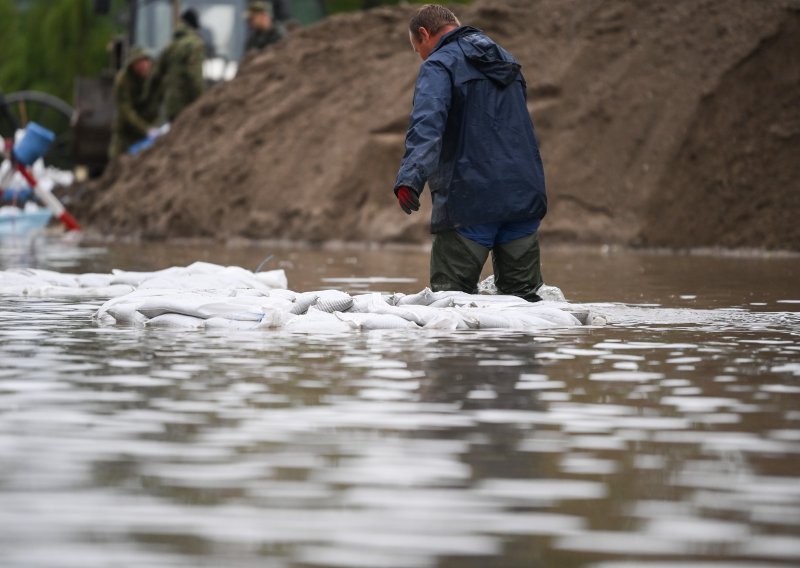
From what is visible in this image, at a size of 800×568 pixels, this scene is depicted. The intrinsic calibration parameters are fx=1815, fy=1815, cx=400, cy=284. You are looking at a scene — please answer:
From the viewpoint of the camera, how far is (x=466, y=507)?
428 centimetres

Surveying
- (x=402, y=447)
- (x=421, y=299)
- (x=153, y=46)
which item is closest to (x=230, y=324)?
(x=421, y=299)

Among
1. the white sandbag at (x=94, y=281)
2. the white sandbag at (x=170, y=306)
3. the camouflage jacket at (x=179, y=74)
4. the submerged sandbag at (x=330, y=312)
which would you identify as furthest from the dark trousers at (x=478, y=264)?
the camouflage jacket at (x=179, y=74)

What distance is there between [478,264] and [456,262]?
0.42 ft

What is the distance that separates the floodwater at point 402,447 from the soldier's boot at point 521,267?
4.19 feet

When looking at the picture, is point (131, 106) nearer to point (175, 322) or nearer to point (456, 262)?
point (456, 262)

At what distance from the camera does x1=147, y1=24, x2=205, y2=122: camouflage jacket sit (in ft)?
85.1

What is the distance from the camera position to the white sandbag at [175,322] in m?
9.01

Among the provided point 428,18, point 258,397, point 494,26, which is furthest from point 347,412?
point 494,26

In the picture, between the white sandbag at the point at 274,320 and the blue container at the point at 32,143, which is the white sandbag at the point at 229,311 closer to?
the white sandbag at the point at 274,320

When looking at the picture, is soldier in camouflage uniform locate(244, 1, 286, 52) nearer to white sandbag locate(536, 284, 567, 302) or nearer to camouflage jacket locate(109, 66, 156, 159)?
camouflage jacket locate(109, 66, 156, 159)

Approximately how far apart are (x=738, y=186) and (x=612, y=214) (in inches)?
60.3

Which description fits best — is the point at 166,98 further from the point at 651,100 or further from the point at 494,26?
the point at 651,100

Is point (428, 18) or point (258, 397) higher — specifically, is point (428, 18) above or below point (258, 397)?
above

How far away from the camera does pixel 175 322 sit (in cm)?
905
